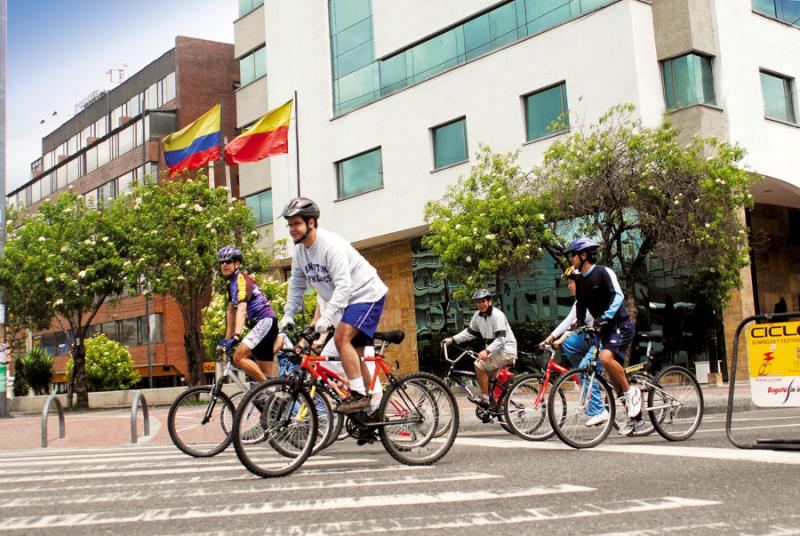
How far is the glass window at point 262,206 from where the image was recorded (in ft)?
123

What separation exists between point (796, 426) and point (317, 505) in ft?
24.2

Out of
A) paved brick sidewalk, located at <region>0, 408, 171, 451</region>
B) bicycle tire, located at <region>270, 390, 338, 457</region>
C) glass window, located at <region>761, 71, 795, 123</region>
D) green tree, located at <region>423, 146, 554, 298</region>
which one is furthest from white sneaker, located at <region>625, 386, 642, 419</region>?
glass window, located at <region>761, 71, 795, 123</region>

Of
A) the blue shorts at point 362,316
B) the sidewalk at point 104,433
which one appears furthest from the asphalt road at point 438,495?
the sidewalk at point 104,433

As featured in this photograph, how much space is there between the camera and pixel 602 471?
19.5 ft

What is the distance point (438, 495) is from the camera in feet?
16.3

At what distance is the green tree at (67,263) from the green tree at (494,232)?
12.6 metres

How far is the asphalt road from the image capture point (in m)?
4.10

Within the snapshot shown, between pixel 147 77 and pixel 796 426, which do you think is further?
pixel 147 77

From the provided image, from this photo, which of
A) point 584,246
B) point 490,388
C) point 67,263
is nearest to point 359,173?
point 67,263

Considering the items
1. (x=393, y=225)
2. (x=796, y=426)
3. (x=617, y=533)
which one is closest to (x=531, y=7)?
(x=393, y=225)

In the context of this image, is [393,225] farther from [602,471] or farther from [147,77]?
[147,77]

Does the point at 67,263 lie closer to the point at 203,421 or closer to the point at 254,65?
the point at 254,65

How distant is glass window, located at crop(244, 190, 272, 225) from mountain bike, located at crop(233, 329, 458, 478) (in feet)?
101

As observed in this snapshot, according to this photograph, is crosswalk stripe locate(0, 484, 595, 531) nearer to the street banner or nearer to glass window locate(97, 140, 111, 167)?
the street banner
